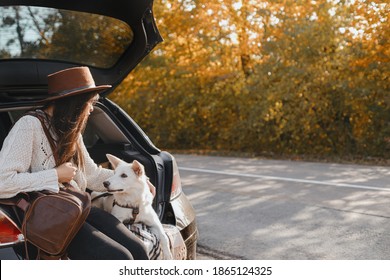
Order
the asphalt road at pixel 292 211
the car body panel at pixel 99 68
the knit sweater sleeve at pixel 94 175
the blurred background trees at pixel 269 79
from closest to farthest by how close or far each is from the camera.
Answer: the knit sweater sleeve at pixel 94 175
the car body panel at pixel 99 68
the asphalt road at pixel 292 211
the blurred background trees at pixel 269 79

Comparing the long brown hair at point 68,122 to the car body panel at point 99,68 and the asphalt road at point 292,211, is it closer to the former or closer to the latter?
the car body panel at point 99,68

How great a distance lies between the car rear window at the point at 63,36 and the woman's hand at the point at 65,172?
4.03 feet

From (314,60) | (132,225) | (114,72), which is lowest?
(132,225)

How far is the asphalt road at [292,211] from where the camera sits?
5.63 meters

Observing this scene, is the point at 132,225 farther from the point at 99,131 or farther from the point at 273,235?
the point at 273,235

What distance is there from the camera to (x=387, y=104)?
44.2ft

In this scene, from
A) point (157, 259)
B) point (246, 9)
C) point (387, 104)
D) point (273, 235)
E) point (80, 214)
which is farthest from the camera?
point (246, 9)

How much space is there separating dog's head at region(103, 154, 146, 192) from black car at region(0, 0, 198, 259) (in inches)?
13.7

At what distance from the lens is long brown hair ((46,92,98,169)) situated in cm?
325

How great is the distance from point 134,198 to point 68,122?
0.76m

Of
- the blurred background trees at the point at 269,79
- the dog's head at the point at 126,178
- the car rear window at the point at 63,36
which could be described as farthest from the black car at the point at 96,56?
the blurred background trees at the point at 269,79

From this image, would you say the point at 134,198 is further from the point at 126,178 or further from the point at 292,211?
the point at 292,211
